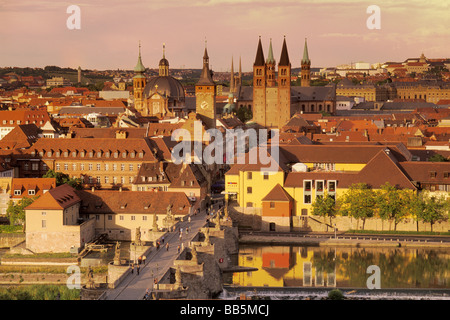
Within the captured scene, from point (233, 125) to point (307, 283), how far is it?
170 ft

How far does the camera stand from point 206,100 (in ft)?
246

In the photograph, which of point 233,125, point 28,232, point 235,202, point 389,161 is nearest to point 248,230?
point 235,202

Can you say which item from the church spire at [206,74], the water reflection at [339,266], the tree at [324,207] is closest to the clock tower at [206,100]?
the church spire at [206,74]

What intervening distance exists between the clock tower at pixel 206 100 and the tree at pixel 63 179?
21760 millimetres

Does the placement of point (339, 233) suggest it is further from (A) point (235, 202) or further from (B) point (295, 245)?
(A) point (235, 202)

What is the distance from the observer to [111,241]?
4512 centimetres

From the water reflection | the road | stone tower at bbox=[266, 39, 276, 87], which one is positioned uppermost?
stone tower at bbox=[266, 39, 276, 87]

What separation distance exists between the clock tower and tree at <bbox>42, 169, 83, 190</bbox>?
21760 mm

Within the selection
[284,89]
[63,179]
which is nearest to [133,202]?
[63,179]

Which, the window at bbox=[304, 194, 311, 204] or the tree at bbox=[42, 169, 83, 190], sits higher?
the tree at bbox=[42, 169, 83, 190]

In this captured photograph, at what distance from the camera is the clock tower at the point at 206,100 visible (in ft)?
244

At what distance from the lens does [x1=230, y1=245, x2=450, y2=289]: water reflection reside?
36.8m

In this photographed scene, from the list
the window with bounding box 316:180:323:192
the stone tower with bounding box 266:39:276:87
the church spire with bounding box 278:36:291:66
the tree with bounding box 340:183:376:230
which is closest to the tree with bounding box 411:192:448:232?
the tree with bounding box 340:183:376:230

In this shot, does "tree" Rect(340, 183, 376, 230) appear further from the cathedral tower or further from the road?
the cathedral tower
